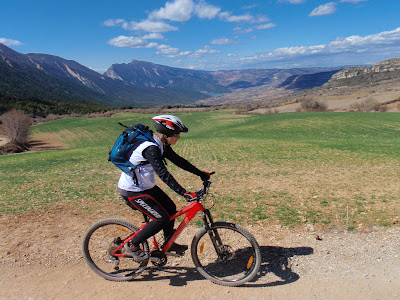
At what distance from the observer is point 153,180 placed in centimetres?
462

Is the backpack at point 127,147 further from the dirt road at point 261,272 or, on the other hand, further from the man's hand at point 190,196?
the dirt road at point 261,272

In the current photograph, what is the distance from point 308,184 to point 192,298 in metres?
9.43

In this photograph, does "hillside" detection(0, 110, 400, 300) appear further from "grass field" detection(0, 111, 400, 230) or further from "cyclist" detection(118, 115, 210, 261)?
"cyclist" detection(118, 115, 210, 261)

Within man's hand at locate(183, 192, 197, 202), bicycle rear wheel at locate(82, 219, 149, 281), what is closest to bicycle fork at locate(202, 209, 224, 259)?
man's hand at locate(183, 192, 197, 202)

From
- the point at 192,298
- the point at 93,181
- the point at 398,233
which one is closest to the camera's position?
the point at 192,298

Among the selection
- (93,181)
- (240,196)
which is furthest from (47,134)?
(240,196)

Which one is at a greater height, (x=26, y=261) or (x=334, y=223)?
(x=26, y=261)

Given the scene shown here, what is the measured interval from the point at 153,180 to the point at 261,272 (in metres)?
2.70

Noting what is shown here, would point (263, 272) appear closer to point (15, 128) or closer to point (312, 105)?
point (15, 128)

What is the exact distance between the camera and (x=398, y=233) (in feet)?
21.5

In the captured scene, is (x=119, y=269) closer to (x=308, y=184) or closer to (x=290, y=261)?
(x=290, y=261)

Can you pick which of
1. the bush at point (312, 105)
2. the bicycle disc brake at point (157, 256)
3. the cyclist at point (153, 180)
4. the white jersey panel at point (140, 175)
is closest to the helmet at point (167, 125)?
the cyclist at point (153, 180)

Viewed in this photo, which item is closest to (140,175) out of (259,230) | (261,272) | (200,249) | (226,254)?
(200,249)

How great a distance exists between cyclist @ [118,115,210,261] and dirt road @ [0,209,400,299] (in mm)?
999
